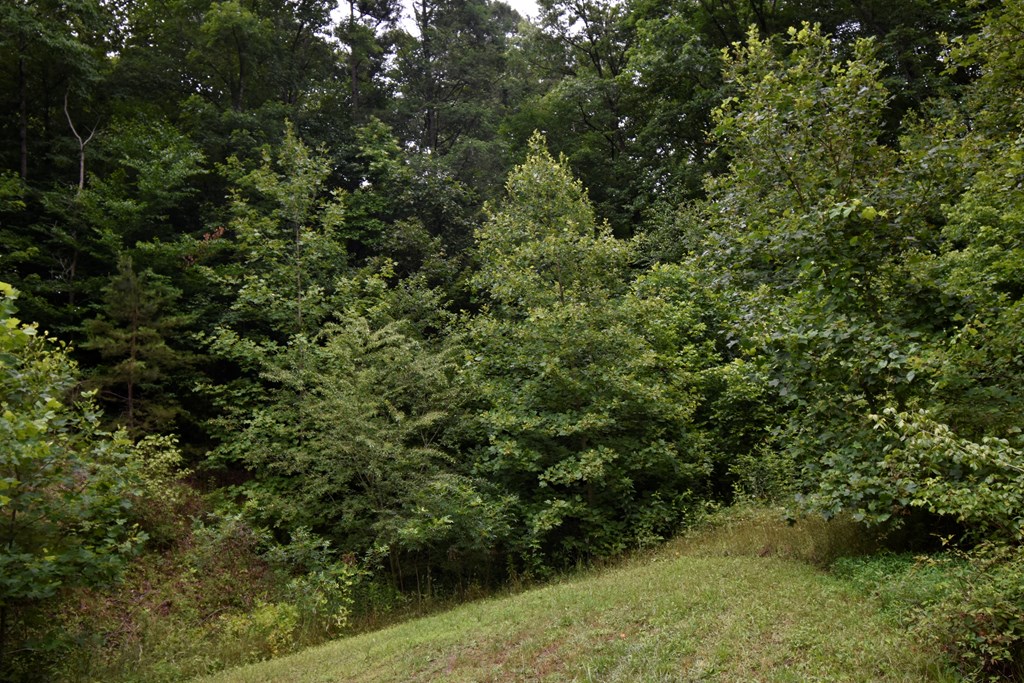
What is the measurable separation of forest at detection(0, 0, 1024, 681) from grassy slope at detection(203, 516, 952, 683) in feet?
2.21

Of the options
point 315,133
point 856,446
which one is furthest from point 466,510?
point 315,133

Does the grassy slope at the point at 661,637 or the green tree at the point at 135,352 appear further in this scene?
the green tree at the point at 135,352

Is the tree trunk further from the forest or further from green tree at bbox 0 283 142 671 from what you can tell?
green tree at bbox 0 283 142 671

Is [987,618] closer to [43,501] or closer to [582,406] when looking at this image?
[582,406]

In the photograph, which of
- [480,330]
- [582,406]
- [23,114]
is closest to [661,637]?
[582,406]

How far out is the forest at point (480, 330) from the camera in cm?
645

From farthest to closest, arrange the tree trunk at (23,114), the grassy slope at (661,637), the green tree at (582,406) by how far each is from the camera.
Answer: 1. the tree trunk at (23,114)
2. the green tree at (582,406)
3. the grassy slope at (661,637)

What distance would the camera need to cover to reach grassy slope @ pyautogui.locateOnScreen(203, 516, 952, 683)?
4.54 meters

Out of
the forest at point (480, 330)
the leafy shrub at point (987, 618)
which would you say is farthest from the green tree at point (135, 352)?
the leafy shrub at point (987, 618)

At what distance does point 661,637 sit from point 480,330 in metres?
7.59

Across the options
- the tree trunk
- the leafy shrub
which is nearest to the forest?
the leafy shrub

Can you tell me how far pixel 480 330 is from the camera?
1223cm

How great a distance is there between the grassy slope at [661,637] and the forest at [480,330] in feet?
2.21

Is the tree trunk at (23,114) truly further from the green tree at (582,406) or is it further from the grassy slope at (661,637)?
the grassy slope at (661,637)
